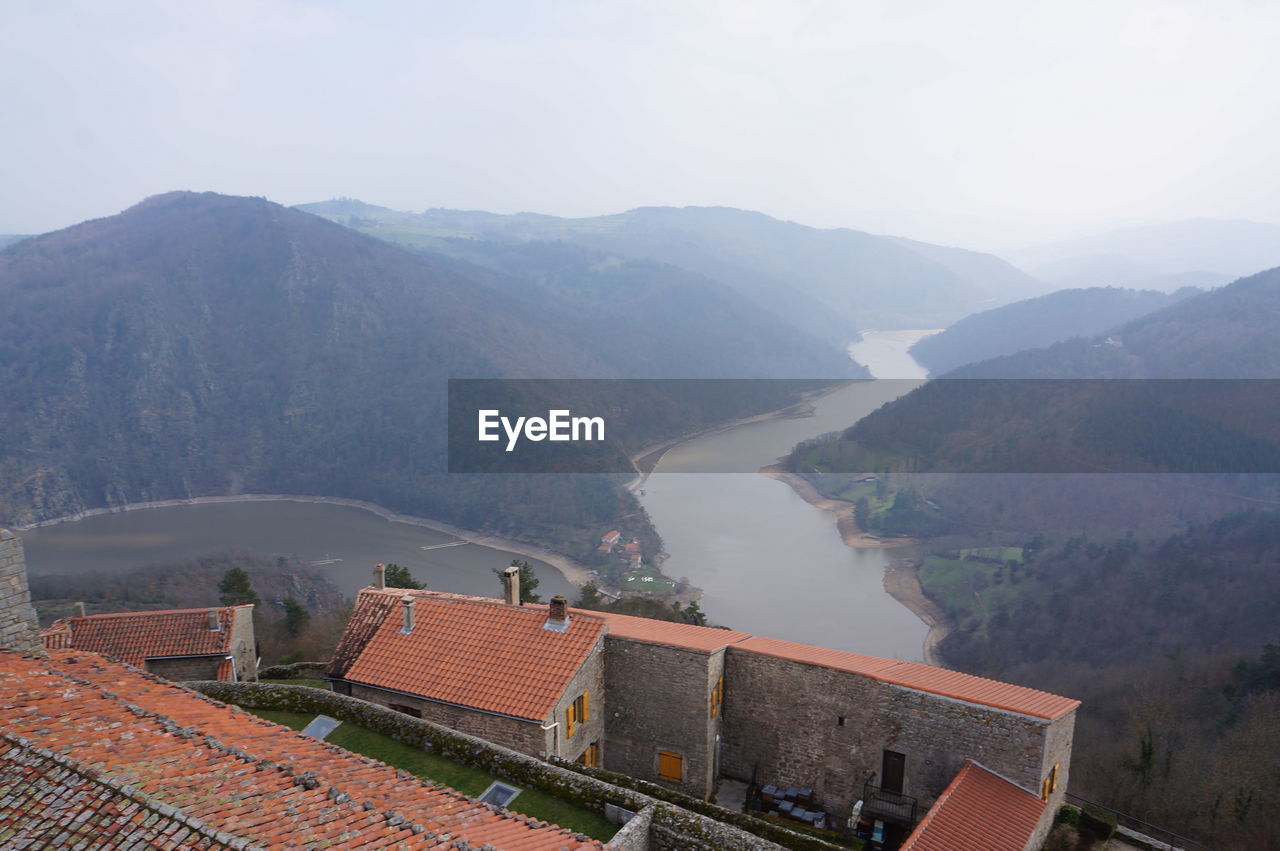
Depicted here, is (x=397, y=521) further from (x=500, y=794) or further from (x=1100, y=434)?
(x=500, y=794)

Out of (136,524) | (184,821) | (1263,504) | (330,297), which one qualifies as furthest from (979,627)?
(330,297)

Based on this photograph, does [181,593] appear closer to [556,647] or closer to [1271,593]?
[556,647]

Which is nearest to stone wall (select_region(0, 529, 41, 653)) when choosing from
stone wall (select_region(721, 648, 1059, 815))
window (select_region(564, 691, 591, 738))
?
window (select_region(564, 691, 591, 738))

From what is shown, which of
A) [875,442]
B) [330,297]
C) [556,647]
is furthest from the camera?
[330,297]

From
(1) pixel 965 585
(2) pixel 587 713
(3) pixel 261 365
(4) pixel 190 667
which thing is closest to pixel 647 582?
(1) pixel 965 585

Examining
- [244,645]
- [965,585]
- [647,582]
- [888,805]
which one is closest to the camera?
[888,805]

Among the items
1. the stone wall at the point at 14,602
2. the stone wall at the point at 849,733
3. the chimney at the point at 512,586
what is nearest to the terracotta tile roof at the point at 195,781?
the stone wall at the point at 14,602
